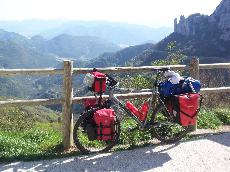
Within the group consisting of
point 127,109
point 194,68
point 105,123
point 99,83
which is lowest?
point 105,123

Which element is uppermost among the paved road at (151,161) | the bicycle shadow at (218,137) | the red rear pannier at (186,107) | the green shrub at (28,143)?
the red rear pannier at (186,107)

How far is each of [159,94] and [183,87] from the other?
48 cm

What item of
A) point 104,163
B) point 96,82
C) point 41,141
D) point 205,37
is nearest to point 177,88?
point 96,82

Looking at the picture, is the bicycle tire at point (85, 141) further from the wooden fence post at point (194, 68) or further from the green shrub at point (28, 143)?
the wooden fence post at point (194, 68)

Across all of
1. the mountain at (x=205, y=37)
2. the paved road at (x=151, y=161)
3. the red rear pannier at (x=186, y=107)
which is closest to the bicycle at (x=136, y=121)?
the red rear pannier at (x=186, y=107)

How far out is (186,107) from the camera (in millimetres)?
7387

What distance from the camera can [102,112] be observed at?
6.91 meters

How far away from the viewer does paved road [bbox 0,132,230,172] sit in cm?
660

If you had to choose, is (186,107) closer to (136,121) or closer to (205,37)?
(136,121)

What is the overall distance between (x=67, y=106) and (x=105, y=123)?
96cm

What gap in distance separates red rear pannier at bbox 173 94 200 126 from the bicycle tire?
1.13 meters

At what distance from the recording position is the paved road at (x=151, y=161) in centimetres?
660

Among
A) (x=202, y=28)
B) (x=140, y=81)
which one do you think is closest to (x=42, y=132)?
(x=140, y=81)

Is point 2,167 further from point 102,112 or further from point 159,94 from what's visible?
point 159,94
